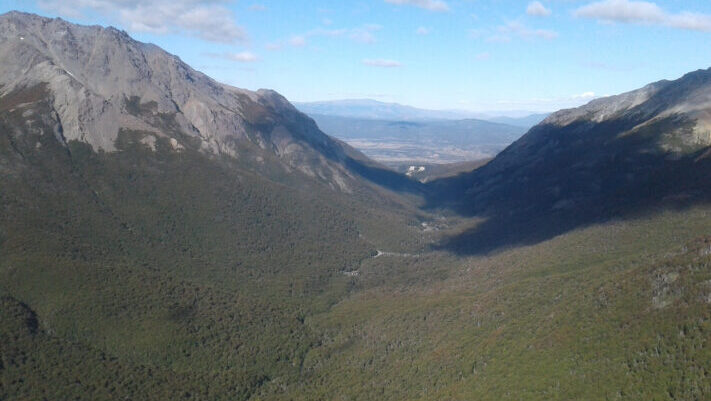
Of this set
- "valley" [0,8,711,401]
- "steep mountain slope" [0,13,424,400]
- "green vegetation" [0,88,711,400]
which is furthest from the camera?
"steep mountain slope" [0,13,424,400]

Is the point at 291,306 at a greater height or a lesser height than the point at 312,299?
greater

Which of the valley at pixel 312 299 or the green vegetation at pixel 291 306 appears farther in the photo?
the valley at pixel 312 299

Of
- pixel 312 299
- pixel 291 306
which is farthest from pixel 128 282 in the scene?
pixel 312 299

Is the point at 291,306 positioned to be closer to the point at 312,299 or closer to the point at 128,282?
the point at 312,299

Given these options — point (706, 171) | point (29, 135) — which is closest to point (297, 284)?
point (29, 135)

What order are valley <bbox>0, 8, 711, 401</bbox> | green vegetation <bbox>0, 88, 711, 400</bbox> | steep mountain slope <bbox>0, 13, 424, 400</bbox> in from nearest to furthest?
green vegetation <bbox>0, 88, 711, 400</bbox> < valley <bbox>0, 8, 711, 401</bbox> < steep mountain slope <bbox>0, 13, 424, 400</bbox>

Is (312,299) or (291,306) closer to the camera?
(291,306)

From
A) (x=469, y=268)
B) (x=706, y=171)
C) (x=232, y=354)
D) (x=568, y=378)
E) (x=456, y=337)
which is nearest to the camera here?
(x=568, y=378)

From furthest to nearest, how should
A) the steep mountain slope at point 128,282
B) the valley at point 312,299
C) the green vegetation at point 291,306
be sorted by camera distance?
1. the steep mountain slope at point 128,282
2. the valley at point 312,299
3. the green vegetation at point 291,306

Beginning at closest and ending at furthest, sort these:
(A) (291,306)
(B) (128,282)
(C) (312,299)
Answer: (B) (128,282) → (A) (291,306) → (C) (312,299)

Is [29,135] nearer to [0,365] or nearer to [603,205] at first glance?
[0,365]

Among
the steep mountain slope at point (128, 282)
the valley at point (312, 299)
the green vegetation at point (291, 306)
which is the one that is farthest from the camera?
the steep mountain slope at point (128, 282)
